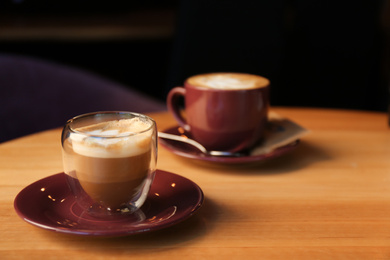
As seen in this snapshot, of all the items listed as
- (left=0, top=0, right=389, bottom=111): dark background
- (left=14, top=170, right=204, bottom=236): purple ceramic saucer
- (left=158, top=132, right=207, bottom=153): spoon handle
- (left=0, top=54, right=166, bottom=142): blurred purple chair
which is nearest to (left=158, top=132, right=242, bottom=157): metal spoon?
(left=158, top=132, right=207, bottom=153): spoon handle

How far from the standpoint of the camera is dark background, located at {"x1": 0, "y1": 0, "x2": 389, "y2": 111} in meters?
1.45

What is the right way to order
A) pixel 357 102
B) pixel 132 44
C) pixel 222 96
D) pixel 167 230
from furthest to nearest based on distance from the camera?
1. pixel 132 44
2. pixel 357 102
3. pixel 222 96
4. pixel 167 230

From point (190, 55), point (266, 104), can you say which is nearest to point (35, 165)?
point (266, 104)

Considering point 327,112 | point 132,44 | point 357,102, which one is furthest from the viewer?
point 132,44

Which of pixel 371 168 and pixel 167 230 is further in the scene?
pixel 371 168

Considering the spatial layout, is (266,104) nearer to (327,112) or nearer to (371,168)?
(371,168)

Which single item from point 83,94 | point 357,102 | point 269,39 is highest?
point 269,39

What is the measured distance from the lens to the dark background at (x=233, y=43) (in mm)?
1451

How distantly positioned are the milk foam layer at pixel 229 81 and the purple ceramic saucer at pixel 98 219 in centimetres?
18

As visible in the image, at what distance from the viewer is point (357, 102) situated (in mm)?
1853

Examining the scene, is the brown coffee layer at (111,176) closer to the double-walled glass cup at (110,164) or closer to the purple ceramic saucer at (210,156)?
the double-walled glass cup at (110,164)

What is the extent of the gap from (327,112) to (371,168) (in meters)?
0.30

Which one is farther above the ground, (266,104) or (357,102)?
(266,104)

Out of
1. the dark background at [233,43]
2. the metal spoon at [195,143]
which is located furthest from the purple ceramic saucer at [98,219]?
the dark background at [233,43]
